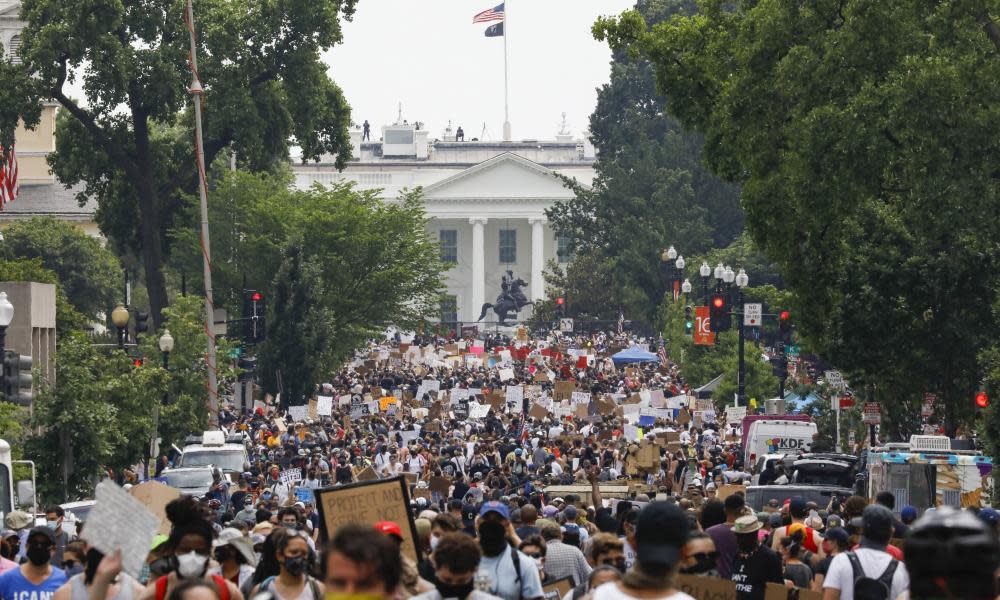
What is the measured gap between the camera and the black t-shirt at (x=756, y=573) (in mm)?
10547

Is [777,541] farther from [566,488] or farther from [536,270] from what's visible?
[536,270]

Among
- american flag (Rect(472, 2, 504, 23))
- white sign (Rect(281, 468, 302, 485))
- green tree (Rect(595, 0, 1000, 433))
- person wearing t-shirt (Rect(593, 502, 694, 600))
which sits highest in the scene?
american flag (Rect(472, 2, 504, 23))

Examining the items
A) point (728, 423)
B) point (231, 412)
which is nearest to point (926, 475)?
point (728, 423)

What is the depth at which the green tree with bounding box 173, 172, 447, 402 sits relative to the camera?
2287 inches

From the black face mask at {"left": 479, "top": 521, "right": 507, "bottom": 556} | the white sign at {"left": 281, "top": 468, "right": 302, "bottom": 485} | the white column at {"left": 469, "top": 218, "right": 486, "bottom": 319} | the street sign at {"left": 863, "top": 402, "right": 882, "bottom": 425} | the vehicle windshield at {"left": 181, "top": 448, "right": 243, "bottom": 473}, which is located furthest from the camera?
the white column at {"left": 469, "top": 218, "right": 486, "bottom": 319}

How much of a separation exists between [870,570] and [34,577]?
Answer: 4.25m

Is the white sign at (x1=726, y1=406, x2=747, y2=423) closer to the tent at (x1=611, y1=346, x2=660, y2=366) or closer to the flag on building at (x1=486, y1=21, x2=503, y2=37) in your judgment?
the tent at (x1=611, y1=346, x2=660, y2=366)

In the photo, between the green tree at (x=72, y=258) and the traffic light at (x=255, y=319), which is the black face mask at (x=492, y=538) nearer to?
the traffic light at (x=255, y=319)

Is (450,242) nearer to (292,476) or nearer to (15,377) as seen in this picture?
(292,476)

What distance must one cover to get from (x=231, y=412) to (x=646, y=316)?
133ft

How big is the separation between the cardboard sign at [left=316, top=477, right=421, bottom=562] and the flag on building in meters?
106

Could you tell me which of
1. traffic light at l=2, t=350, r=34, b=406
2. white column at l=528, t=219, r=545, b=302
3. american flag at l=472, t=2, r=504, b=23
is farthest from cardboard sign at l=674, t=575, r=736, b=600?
white column at l=528, t=219, r=545, b=302

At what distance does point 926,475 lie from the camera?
68.1 feet

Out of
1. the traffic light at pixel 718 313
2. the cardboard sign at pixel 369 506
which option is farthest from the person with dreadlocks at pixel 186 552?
the traffic light at pixel 718 313
